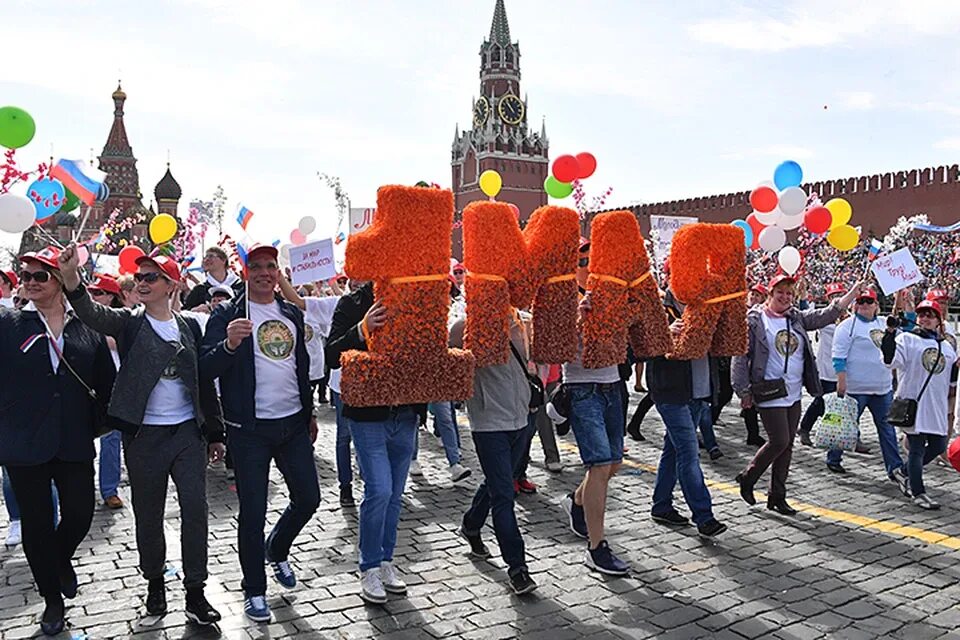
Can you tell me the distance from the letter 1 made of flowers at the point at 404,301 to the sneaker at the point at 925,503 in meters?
4.33

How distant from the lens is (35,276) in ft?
14.2

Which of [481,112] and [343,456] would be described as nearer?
[343,456]

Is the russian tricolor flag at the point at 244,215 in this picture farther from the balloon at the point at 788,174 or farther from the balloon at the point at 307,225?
the balloon at the point at 788,174

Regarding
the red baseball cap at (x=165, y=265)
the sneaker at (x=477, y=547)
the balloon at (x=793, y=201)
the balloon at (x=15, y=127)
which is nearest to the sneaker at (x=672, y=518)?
the sneaker at (x=477, y=547)

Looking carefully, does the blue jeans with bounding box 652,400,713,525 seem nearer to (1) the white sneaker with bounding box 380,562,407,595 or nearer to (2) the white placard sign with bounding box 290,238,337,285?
(1) the white sneaker with bounding box 380,562,407,595

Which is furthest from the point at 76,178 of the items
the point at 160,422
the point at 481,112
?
the point at 481,112

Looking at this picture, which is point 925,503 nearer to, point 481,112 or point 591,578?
point 591,578

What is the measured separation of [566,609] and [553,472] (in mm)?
3416

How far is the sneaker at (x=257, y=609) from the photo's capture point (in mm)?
4379

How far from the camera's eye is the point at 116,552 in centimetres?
557

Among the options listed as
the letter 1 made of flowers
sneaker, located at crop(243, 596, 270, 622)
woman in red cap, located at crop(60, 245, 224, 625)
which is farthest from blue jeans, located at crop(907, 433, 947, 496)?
woman in red cap, located at crop(60, 245, 224, 625)

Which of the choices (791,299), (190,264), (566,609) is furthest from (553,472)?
(190,264)

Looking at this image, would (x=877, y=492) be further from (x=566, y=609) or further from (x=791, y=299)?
(x=566, y=609)

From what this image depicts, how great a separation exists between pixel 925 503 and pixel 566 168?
3954 mm
